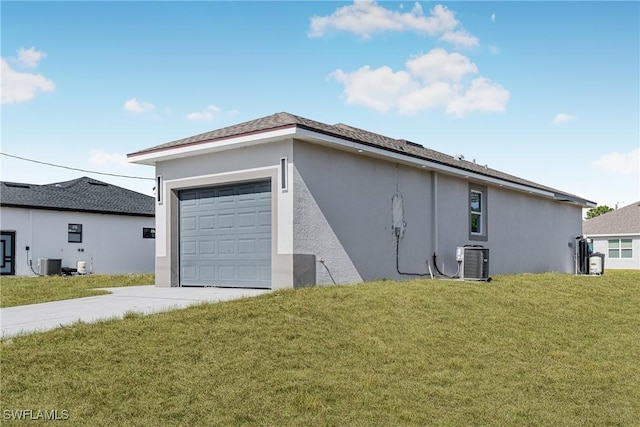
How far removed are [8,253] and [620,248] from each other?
1412 inches

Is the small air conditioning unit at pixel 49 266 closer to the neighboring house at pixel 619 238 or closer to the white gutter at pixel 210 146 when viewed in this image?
the white gutter at pixel 210 146

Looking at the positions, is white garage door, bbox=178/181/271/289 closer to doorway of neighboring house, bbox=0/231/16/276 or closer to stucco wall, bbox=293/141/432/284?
stucco wall, bbox=293/141/432/284

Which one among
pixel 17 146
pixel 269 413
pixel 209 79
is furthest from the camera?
pixel 17 146

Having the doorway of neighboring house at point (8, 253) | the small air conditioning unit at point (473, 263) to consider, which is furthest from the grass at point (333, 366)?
the doorway of neighboring house at point (8, 253)

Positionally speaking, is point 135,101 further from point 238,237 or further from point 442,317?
point 442,317

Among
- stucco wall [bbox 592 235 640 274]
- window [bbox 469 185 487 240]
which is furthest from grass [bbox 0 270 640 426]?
stucco wall [bbox 592 235 640 274]

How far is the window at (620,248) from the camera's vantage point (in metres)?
36.4

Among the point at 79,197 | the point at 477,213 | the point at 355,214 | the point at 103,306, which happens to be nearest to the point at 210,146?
the point at 355,214

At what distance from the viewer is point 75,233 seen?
88.1ft

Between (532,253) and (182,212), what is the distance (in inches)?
560

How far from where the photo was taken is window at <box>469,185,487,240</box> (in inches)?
721

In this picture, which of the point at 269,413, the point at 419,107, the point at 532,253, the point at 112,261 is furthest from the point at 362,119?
the point at 269,413

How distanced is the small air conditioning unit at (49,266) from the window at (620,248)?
3361 centimetres

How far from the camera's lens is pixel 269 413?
18.0 feet
